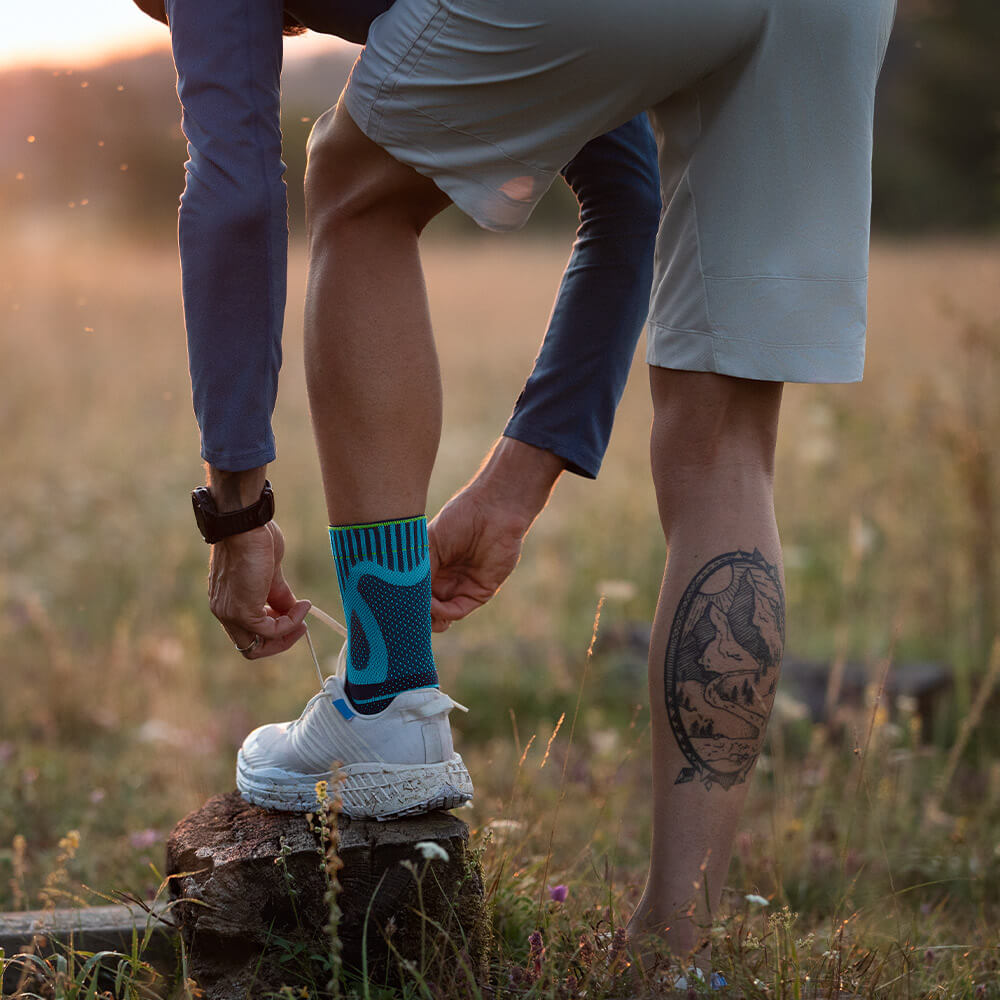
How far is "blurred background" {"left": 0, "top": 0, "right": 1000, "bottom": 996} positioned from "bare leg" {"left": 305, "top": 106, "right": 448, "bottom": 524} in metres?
0.48

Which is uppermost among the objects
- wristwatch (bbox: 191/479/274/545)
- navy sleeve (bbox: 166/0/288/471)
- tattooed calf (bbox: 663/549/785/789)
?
navy sleeve (bbox: 166/0/288/471)

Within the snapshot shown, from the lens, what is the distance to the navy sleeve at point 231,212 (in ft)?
4.88

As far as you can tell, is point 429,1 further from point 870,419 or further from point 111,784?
point 870,419

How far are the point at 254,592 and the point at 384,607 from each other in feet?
0.67

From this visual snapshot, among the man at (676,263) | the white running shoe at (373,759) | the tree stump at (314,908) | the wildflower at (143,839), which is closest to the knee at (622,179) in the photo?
the man at (676,263)

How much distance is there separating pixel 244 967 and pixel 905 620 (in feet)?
11.0

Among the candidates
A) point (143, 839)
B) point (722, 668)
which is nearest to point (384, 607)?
point (722, 668)

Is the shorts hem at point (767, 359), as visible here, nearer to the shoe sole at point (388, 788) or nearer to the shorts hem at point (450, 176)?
the shorts hem at point (450, 176)

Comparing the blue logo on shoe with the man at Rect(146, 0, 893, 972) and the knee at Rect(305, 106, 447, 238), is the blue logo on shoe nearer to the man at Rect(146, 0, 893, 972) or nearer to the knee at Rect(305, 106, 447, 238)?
the man at Rect(146, 0, 893, 972)

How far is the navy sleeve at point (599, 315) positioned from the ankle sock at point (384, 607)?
0.37 meters

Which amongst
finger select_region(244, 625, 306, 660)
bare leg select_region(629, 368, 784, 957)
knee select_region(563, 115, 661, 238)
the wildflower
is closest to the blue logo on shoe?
finger select_region(244, 625, 306, 660)

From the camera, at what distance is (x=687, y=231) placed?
1582 mm

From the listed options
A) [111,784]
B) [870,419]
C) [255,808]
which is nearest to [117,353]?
[870,419]

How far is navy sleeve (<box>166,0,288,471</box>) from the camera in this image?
149 centimetres
